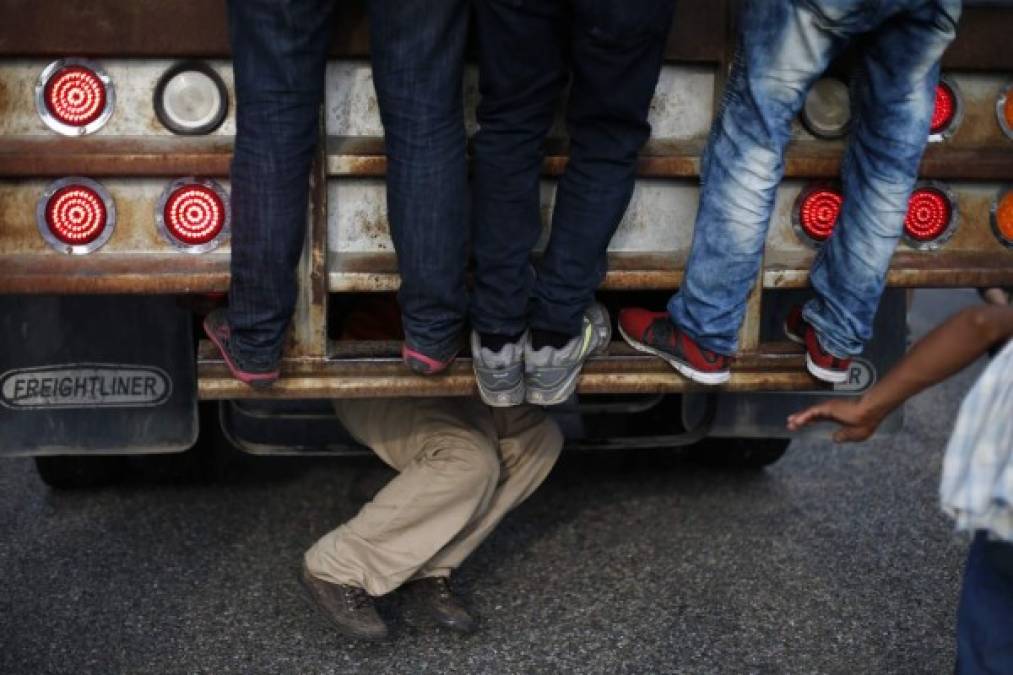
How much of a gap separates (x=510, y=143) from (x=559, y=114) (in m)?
0.24

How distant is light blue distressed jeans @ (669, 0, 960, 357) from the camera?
10.6ft

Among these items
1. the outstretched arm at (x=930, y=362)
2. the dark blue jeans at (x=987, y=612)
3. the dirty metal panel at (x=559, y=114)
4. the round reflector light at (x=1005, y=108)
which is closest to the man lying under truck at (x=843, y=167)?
the dirty metal panel at (x=559, y=114)

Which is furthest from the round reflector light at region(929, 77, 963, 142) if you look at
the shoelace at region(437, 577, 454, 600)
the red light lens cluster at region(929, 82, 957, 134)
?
the shoelace at region(437, 577, 454, 600)

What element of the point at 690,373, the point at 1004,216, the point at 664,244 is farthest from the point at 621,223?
the point at 1004,216

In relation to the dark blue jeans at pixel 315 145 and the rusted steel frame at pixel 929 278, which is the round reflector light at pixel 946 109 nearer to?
the rusted steel frame at pixel 929 278

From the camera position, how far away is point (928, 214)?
3609mm

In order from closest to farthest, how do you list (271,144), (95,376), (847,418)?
1. (847,418)
2. (271,144)
3. (95,376)

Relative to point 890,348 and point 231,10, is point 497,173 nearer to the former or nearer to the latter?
point 231,10

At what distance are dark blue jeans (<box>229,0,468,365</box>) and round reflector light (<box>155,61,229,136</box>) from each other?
0.44ft

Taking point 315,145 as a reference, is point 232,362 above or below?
below

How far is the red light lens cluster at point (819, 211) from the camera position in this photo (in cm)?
Result: 355

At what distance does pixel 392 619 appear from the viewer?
12.9 ft

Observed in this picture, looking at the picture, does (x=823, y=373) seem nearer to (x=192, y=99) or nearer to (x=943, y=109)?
(x=943, y=109)

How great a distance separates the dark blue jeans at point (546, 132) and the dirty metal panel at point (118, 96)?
0.60m
